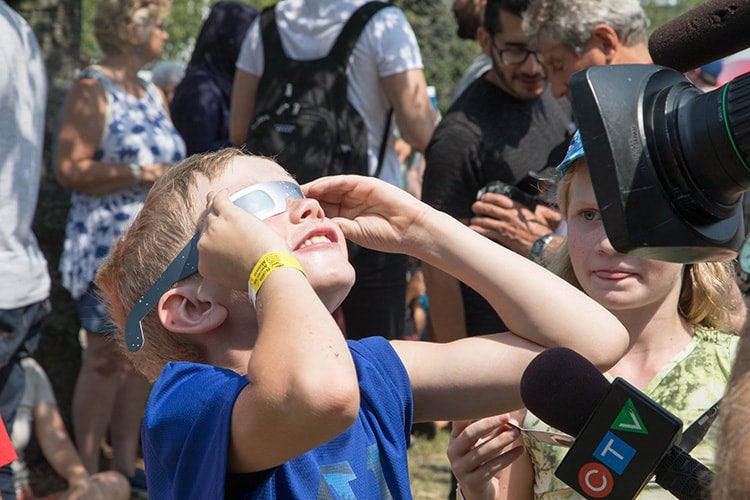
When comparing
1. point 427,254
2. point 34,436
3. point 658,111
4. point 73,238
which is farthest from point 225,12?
point 658,111

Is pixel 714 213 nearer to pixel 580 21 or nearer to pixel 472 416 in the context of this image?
pixel 472 416

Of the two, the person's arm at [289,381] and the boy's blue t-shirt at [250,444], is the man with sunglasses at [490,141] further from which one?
the person's arm at [289,381]

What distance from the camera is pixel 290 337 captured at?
70.2 inches

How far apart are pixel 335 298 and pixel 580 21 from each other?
210 centimetres

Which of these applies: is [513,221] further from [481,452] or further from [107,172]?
[107,172]

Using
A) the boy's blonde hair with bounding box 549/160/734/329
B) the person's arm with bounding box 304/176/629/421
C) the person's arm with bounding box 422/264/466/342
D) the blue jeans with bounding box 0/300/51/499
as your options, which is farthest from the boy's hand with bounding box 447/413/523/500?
the blue jeans with bounding box 0/300/51/499

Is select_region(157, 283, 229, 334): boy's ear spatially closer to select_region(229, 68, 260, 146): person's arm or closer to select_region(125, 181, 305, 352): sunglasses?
select_region(125, 181, 305, 352): sunglasses

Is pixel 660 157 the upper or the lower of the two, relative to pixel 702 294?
upper

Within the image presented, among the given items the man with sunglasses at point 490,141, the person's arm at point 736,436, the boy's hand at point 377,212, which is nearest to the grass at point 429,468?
the man with sunglasses at point 490,141

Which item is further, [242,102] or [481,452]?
[242,102]

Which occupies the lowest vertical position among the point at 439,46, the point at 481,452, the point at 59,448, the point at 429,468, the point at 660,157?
the point at 429,468

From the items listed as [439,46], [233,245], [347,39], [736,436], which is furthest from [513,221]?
[439,46]

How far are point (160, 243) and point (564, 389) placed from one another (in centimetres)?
102

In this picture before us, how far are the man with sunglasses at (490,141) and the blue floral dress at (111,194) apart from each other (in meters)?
1.60
